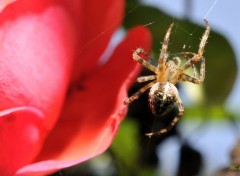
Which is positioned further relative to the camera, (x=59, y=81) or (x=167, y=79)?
(x=167, y=79)

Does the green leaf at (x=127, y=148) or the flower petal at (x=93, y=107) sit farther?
the green leaf at (x=127, y=148)

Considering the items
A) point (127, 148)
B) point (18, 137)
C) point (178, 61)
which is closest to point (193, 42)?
point (178, 61)

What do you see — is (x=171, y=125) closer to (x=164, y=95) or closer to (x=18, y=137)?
(x=164, y=95)

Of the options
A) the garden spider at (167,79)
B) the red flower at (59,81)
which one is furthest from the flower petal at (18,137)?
the garden spider at (167,79)

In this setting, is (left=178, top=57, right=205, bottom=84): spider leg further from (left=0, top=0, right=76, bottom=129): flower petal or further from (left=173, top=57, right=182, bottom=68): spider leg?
(left=0, top=0, right=76, bottom=129): flower petal

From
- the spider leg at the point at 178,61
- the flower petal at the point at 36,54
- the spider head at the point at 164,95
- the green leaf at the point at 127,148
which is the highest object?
the flower petal at the point at 36,54

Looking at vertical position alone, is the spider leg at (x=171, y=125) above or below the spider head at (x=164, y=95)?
below

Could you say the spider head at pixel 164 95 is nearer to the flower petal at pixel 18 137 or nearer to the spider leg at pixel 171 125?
the spider leg at pixel 171 125
